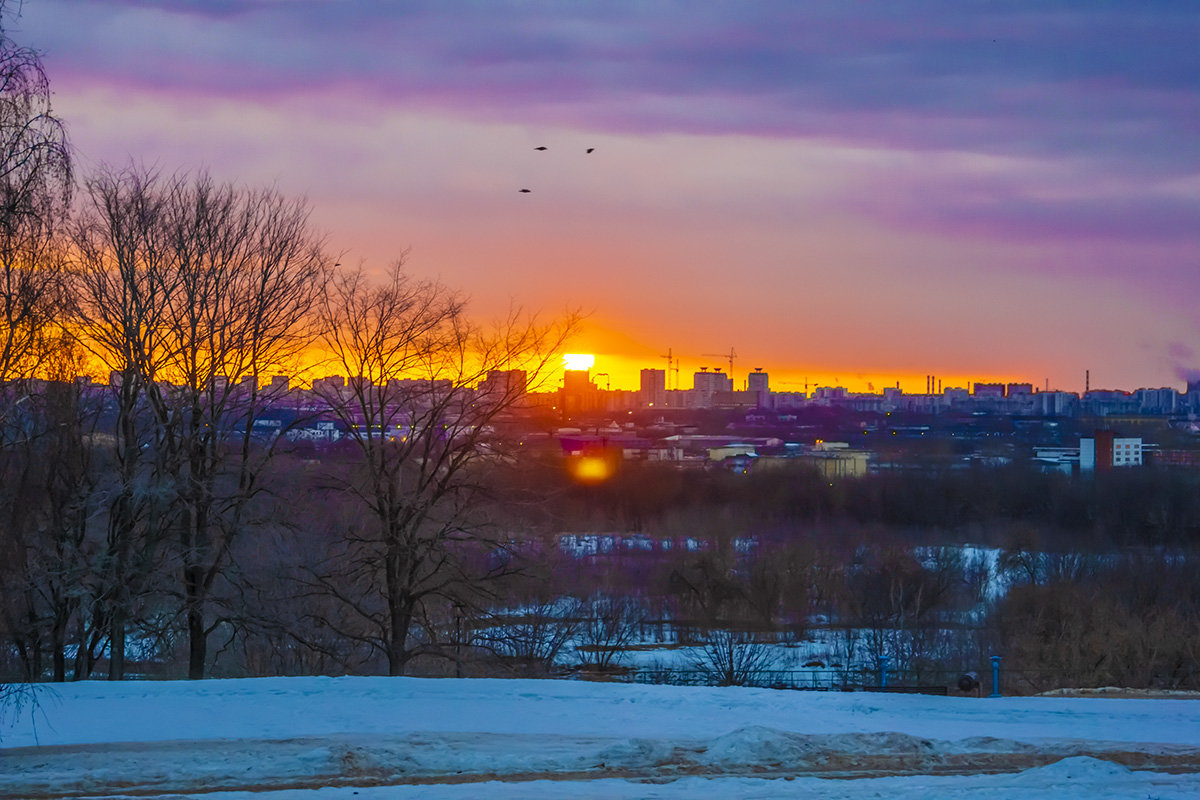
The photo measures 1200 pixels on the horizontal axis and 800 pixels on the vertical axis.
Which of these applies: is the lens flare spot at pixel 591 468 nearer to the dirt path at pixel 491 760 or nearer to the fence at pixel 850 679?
the fence at pixel 850 679

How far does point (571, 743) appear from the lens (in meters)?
12.8

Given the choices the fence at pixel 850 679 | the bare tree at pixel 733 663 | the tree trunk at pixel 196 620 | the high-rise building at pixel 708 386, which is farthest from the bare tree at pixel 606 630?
the high-rise building at pixel 708 386

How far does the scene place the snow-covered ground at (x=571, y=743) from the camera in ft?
36.3

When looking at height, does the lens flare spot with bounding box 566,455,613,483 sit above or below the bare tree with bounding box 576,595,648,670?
above

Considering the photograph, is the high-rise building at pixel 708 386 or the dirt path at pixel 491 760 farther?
the high-rise building at pixel 708 386

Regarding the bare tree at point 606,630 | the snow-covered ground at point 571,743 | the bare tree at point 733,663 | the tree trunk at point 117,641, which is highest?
the snow-covered ground at point 571,743

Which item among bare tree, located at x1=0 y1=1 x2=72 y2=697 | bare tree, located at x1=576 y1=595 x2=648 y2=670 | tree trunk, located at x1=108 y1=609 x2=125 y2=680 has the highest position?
bare tree, located at x1=0 y1=1 x2=72 y2=697

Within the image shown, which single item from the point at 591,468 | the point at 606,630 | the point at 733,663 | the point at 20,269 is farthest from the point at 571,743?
the point at 591,468

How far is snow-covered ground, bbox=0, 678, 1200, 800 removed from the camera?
36.3 feet

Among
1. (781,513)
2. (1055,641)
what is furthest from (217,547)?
(781,513)

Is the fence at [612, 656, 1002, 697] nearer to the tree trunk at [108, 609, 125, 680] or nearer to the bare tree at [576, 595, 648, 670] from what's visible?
the bare tree at [576, 595, 648, 670]

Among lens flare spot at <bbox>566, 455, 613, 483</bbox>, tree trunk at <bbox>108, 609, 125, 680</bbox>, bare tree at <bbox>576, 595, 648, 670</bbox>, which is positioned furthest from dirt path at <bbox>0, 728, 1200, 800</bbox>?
lens flare spot at <bbox>566, 455, 613, 483</bbox>

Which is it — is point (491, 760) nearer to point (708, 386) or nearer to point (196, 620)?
point (196, 620)

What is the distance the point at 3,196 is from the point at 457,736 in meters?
7.28
